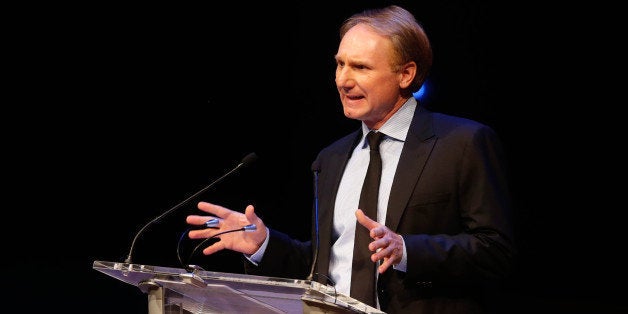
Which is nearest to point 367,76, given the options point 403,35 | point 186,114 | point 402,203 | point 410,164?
point 403,35

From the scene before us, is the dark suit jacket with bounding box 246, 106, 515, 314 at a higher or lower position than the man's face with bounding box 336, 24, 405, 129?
lower

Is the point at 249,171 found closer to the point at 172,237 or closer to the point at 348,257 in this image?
the point at 172,237

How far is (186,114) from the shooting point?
4.55 metres

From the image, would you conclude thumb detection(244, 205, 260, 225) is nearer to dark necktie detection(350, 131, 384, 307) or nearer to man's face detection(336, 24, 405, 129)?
dark necktie detection(350, 131, 384, 307)

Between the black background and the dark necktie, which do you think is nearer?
the dark necktie

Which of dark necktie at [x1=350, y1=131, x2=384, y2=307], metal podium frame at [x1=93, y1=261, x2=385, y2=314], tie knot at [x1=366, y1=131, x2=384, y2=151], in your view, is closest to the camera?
metal podium frame at [x1=93, y1=261, x2=385, y2=314]

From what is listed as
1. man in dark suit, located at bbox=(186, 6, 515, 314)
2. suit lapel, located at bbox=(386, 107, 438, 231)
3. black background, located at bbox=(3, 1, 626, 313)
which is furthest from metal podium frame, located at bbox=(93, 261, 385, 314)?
black background, located at bbox=(3, 1, 626, 313)

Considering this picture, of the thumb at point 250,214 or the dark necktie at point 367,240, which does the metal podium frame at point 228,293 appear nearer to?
the thumb at point 250,214

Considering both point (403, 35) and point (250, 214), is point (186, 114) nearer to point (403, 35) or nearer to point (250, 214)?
point (403, 35)

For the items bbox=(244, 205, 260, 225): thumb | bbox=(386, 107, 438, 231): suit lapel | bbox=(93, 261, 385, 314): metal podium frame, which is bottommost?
bbox=(93, 261, 385, 314): metal podium frame

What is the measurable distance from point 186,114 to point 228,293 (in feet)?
9.07

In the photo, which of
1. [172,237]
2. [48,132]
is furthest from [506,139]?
[48,132]

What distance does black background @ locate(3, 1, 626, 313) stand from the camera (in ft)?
12.4

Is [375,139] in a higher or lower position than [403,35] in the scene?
Result: lower
